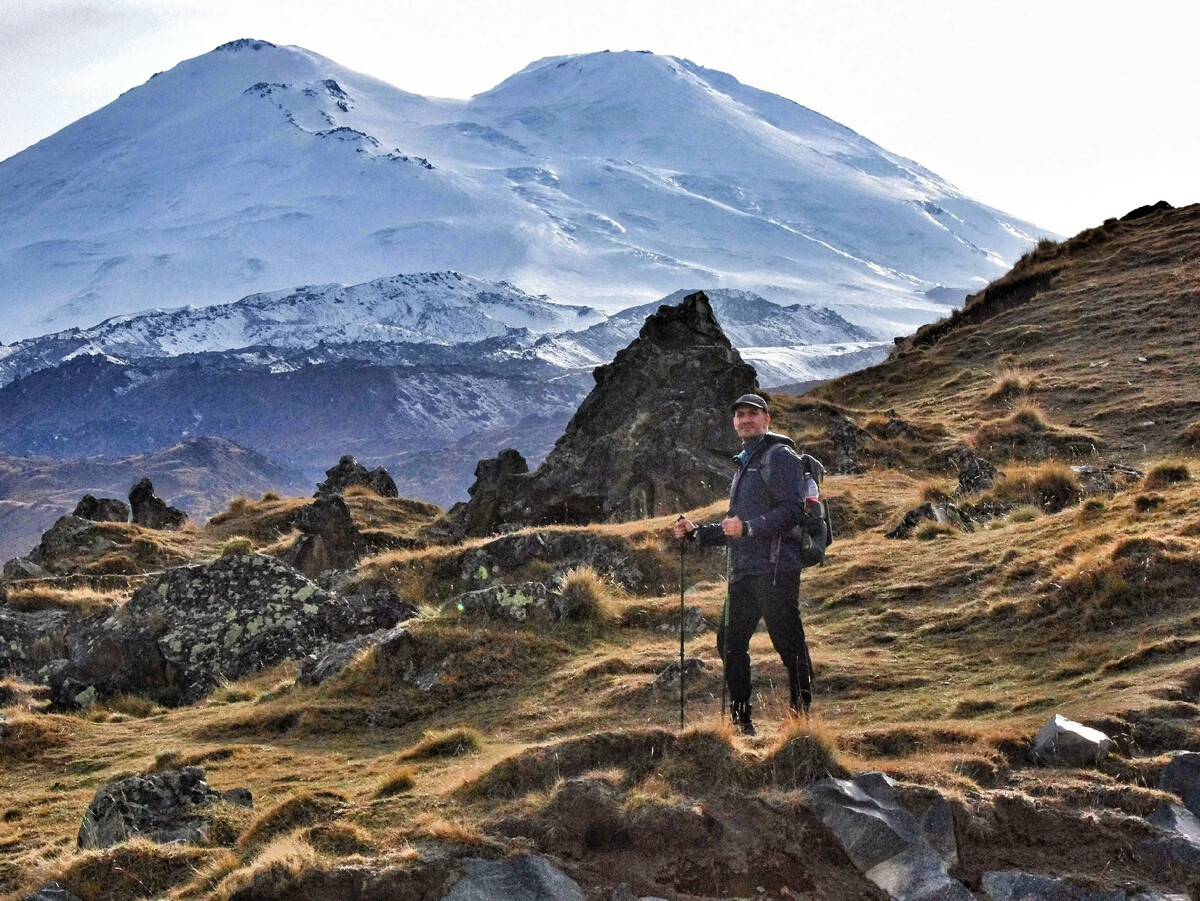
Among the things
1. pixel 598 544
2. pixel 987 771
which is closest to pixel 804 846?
pixel 987 771

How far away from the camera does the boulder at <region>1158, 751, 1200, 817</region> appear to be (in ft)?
26.2

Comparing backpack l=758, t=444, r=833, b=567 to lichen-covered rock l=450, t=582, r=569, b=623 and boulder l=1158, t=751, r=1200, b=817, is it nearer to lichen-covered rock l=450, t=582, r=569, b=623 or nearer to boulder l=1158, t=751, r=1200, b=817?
boulder l=1158, t=751, r=1200, b=817

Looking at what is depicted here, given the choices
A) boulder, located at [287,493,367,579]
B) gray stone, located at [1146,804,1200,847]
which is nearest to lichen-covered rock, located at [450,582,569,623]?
gray stone, located at [1146,804,1200,847]

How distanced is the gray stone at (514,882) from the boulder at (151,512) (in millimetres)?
30269

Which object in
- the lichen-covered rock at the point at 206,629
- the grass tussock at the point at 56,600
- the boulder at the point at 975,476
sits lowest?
the grass tussock at the point at 56,600

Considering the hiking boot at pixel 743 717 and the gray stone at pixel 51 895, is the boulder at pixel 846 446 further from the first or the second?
the gray stone at pixel 51 895

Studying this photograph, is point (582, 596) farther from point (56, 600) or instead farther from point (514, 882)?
point (56, 600)

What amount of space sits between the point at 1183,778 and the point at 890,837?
6.54 ft

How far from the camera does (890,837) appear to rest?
7594mm

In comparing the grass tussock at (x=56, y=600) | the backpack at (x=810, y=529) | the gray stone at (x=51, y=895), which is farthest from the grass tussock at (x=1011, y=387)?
the gray stone at (x=51, y=895)

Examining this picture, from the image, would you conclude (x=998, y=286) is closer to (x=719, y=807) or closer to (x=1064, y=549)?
(x=1064, y=549)

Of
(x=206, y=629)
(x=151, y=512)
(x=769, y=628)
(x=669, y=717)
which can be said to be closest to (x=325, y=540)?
(x=206, y=629)

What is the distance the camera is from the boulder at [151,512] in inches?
1468

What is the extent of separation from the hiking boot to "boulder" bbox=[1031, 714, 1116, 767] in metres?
1.94
